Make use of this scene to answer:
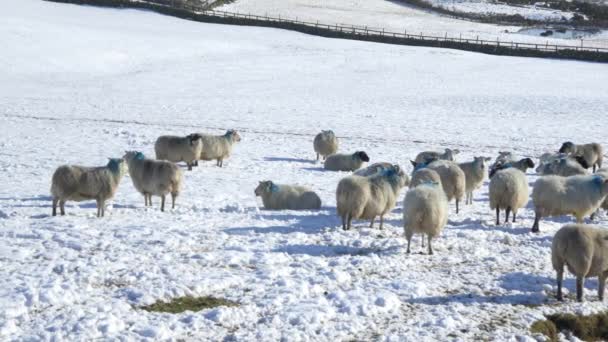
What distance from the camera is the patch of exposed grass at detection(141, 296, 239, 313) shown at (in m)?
10.2

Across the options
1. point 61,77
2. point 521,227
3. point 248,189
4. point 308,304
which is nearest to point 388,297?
point 308,304

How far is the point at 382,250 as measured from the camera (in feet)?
43.8

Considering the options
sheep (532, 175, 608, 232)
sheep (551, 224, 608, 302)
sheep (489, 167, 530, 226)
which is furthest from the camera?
sheep (489, 167, 530, 226)

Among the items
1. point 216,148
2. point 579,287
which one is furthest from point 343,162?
point 579,287

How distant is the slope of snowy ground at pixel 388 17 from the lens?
249 feet

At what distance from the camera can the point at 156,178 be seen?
17.0 metres

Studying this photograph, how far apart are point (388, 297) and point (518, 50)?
60.0m

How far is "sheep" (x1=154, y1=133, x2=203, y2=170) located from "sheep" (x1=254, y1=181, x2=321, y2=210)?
6.12 metres

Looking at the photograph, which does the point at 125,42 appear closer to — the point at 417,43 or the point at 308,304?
the point at 417,43

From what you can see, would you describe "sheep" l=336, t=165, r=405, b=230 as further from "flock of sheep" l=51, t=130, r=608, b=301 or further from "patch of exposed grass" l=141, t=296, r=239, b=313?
"patch of exposed grass" l=141, t=296, r=239, b=313

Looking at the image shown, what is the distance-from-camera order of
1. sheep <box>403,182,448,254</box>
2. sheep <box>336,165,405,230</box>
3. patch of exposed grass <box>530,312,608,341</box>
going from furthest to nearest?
sheep <box>336,165,405,230</box>
sheep <box>403,182,448,254</box>
patch of exposed grass <box>530,312,608,341</box>

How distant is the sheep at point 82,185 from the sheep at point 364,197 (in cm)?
492

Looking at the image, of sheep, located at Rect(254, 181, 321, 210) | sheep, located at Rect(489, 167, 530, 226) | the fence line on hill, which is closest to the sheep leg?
sheep, located at Rect(489, 167, 530, 226)

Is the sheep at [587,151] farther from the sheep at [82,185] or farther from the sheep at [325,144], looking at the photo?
the sheep at [82,185]
